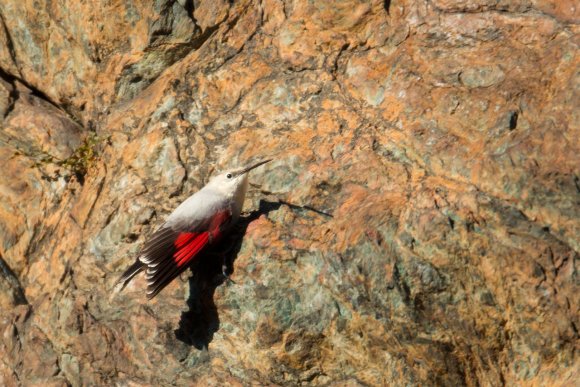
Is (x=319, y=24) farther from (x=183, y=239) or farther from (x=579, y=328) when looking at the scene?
(x=579, y=328)

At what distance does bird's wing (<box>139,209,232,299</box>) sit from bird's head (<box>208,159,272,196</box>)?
0.14 meters

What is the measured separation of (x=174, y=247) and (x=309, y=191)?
890 mm

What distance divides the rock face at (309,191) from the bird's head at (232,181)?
18 cm

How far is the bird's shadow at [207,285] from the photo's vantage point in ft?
14.0

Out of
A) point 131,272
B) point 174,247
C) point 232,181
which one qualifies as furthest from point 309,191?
point 131,272

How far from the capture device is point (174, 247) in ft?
13.7

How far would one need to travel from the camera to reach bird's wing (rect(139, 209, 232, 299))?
408cm

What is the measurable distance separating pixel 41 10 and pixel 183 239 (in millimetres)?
2611

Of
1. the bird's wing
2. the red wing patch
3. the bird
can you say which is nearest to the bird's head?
the bird

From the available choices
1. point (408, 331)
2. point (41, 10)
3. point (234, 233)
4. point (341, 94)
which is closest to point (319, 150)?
point (341, 94)

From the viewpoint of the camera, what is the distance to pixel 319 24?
16.1ft

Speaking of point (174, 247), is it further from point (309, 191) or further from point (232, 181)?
point (309, 191)

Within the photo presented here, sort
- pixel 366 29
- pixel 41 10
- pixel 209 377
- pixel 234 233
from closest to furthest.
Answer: pixel 209 377, pixel 234 233, pixel 366 29, pixel 41 10

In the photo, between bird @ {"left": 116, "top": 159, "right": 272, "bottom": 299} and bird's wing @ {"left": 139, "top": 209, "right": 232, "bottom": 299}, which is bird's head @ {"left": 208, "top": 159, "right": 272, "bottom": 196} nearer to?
bird @ {"left": 116, "top": 159, "right": 272, "bottom": 299}
